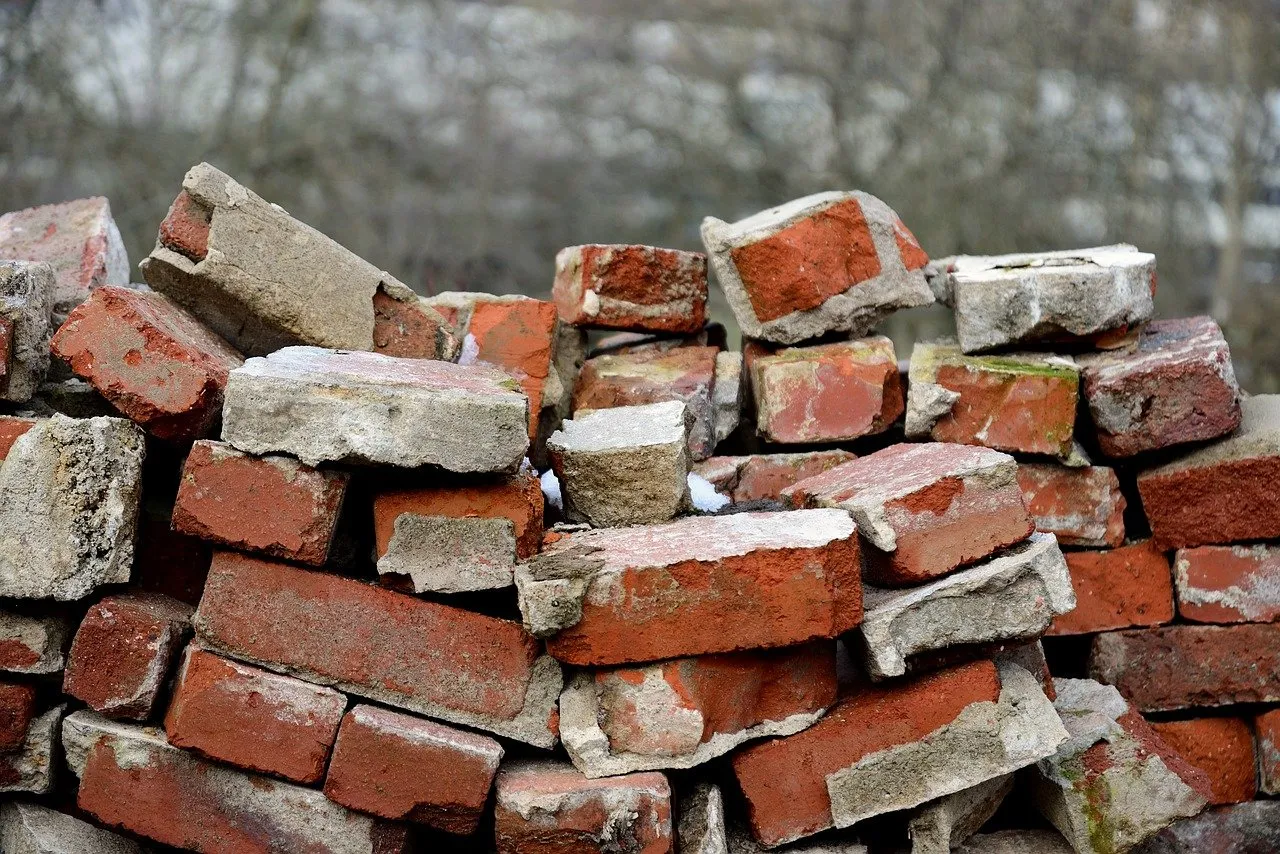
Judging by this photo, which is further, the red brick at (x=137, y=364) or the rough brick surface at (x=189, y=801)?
the red brick at (x=137, y=364)

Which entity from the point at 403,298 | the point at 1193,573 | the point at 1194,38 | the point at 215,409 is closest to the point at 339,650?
the point at 215,409

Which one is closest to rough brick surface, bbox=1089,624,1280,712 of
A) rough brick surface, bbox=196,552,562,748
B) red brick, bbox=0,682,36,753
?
rough brick surface, bbox=196,552,562,748

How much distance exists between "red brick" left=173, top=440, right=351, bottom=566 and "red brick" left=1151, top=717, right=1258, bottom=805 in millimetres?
2515

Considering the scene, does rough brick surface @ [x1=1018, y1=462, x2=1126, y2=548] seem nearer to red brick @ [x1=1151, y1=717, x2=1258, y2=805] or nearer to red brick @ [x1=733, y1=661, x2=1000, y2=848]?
red brick @ [x1=1151, y1=717, x2=1258, y2=805]

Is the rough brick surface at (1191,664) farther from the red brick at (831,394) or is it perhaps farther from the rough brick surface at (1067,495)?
the red brick at (831,394)

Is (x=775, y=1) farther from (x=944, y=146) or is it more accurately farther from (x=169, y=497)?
(x=169, y=497)

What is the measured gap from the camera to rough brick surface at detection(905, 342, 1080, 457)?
12.2 feet

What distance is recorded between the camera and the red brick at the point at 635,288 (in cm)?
415

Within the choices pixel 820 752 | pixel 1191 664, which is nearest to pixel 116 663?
pixel 820 752

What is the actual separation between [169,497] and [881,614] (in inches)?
74.6

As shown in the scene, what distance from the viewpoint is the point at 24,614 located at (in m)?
3.11

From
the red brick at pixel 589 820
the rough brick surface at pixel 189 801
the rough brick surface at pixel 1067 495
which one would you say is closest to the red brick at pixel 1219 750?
the rough brick surface at pixel 1067 495

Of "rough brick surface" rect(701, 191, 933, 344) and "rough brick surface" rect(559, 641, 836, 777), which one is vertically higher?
"rough brick surface" rect(701, 191, 933, 344)

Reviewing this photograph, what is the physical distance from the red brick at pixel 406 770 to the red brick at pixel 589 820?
103 millimetres
